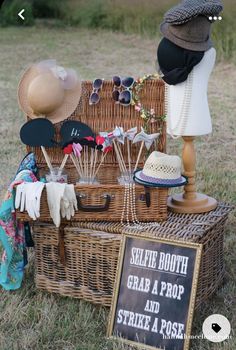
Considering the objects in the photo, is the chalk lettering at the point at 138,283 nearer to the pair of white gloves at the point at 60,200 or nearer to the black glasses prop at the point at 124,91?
the pair of white gloves at the point at 60,200

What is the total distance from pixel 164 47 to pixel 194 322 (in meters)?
1.18

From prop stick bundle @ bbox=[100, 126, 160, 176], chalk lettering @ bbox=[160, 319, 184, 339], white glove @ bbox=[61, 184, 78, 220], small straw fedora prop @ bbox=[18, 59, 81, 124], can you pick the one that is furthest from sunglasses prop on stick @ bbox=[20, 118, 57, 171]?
chalk lettering @ bbox=[160, 319, 184, 339]

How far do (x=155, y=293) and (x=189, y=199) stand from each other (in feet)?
1.89

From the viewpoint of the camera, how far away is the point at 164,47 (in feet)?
9.41

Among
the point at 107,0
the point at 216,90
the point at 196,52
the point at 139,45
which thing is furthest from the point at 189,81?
the point at 107,0

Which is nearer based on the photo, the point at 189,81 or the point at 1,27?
the point at 189,81

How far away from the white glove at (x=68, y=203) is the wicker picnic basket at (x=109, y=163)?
0.12 feet

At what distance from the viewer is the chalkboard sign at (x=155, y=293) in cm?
246

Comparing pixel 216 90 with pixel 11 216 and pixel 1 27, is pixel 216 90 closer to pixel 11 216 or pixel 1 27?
pixel 11 216

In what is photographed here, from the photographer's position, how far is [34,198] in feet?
8.66

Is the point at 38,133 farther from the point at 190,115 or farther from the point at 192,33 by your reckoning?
the point at 192,33

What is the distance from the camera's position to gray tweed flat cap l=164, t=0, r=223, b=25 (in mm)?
2723

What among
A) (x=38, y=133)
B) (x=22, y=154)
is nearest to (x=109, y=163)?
(x=38, y=133)

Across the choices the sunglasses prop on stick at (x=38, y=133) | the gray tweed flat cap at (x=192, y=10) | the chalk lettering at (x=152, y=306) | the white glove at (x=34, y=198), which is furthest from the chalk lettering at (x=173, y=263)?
the gray tweed flat cap at (x=192, y=10)
